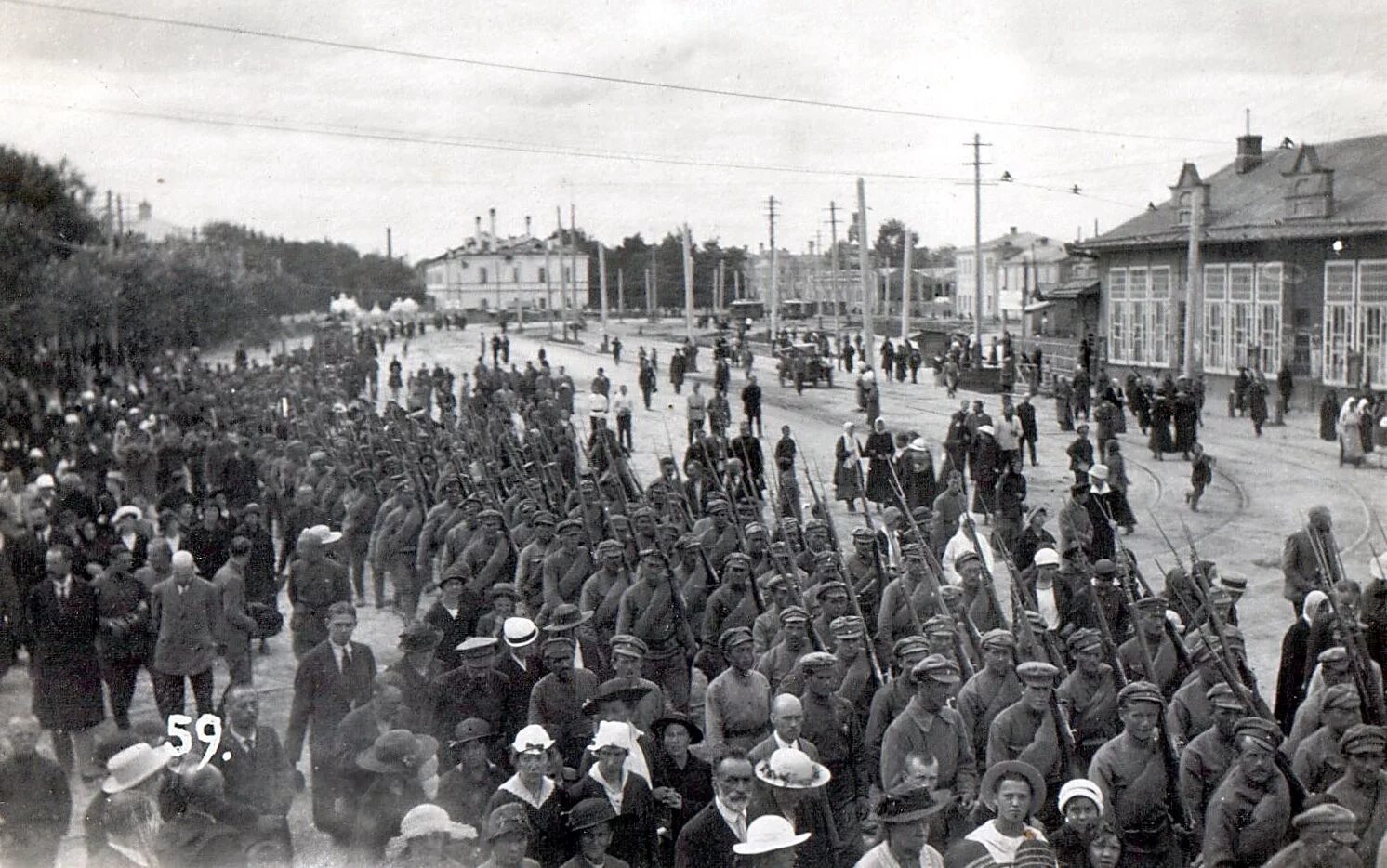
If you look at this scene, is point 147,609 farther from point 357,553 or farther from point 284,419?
point 284,419

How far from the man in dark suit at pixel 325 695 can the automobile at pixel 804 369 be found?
25.7 metres

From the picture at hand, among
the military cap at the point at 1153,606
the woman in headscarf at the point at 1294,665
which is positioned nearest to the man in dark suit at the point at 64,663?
the military cap at the point at 1153,606

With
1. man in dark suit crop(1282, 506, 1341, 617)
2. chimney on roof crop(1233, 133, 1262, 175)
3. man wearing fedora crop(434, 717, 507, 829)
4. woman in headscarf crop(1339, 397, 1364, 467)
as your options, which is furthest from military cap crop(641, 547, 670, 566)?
chimney on roof crop(1233, 133, 1262, 175)

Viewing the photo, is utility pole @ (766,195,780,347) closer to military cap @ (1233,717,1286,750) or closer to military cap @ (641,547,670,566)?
military cap @ (641,547,670,566)

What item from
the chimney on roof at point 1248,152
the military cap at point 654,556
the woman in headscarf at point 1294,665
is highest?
the chimney on roof at point 1248,152

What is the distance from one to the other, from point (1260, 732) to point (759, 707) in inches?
92.1

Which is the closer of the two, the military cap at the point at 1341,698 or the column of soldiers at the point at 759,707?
the column of soldiers at the point at 759,707

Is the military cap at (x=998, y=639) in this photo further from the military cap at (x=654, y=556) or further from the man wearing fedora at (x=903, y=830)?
the military cap at (x=654, y=556)

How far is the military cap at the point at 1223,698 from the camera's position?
558cm

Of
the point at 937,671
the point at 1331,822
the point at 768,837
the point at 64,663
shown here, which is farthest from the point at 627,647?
the point at 64,663

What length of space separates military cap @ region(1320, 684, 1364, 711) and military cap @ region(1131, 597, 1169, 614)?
1.27 meters

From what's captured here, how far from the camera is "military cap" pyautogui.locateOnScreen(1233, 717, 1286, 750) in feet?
16.6

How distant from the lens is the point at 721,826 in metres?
4.98

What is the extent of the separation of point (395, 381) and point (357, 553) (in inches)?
761
